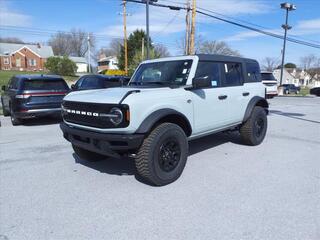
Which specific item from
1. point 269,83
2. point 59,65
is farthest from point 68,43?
point 269,83

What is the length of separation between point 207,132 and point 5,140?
16.6 feet

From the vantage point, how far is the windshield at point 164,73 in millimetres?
4777

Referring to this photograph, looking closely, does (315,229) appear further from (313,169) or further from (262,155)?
(262,155)

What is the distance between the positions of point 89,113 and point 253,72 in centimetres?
408

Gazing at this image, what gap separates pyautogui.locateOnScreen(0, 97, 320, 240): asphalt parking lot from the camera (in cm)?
297

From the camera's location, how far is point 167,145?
412 cm

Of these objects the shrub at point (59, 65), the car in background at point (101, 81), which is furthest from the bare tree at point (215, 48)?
the car in background at point (101, 81)

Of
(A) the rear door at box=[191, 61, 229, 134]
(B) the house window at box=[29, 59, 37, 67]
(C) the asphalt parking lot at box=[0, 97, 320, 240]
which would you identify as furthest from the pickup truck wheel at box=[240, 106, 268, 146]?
(B) the house window at box=[29, 59, 37, 67]

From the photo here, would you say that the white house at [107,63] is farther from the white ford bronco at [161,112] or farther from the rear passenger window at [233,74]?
the white ford bronco at [161,112]

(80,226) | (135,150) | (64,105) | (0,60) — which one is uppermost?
(0,60)

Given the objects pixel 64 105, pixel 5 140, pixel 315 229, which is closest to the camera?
pixel 315 229

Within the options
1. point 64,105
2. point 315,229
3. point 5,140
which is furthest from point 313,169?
point 5,140

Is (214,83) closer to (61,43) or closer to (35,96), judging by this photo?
(35,96)

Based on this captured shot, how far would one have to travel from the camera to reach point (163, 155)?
4086mm
